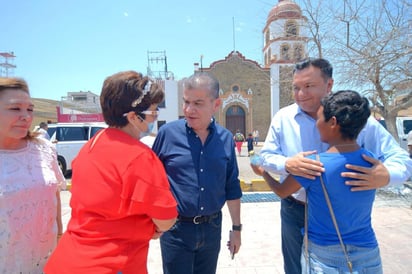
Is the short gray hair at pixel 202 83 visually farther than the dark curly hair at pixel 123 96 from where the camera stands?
Yes

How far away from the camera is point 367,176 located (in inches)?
53.0

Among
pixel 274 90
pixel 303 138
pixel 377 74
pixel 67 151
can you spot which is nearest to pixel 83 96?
pixel 274 90

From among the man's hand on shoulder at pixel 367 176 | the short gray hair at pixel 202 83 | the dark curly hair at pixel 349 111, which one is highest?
the short gray hair at pixel 202 83

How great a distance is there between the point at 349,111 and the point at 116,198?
1168mm

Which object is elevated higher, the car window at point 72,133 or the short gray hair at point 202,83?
the short gray hair at point 202,83

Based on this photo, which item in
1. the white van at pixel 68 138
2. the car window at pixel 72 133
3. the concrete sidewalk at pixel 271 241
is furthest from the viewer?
the car window at pixel 72 133

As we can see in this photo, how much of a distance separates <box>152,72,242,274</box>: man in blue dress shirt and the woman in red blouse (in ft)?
2.01

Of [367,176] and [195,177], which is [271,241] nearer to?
[195,177]

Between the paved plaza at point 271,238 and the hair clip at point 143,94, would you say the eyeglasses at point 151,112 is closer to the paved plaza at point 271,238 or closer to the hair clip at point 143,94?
the hair clip at point 143,94

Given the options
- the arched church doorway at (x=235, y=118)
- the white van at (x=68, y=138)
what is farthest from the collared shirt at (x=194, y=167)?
the arched church doorway at (x=235, y=118)

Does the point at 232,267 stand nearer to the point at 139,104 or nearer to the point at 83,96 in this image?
the point at 139,104

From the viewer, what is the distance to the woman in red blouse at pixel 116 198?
3.94 ft

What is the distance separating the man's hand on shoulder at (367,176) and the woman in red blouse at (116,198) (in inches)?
34.1

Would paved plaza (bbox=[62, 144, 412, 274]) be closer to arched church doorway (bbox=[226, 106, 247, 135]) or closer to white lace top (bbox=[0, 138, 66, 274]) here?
white lace top (bbox=[0, 138, 66, 274])
